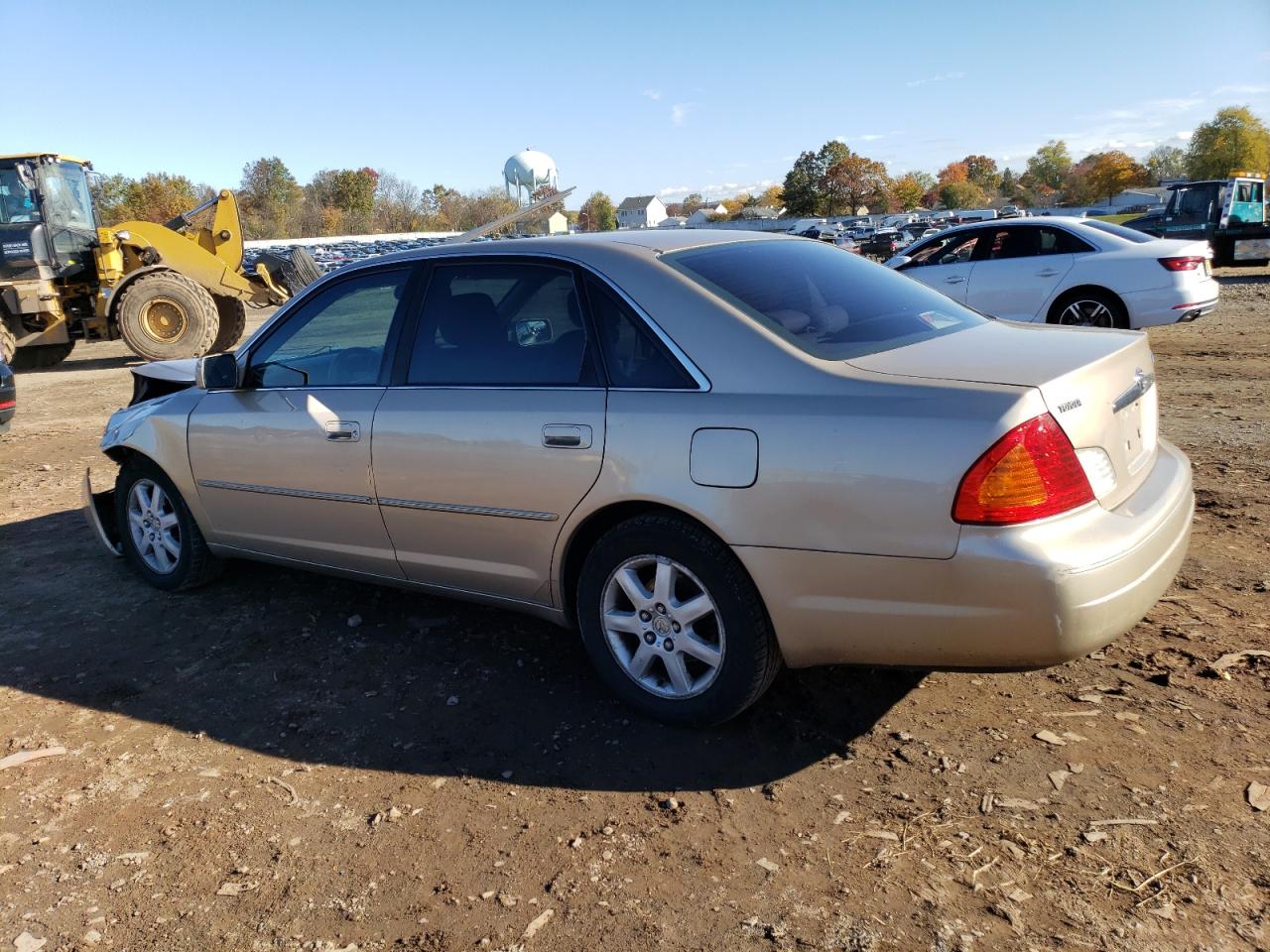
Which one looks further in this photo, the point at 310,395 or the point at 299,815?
the point at 310,395

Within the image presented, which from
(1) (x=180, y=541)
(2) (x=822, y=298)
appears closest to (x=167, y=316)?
(1) (x=180, y=541)

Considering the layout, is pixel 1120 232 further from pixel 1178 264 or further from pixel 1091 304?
pixel 1091 304

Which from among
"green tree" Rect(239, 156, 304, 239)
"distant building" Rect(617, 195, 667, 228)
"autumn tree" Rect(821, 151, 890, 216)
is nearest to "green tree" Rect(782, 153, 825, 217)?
"autumn tree" Rect(821, 151, 890, 216)

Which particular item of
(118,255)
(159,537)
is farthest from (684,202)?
(159,537)

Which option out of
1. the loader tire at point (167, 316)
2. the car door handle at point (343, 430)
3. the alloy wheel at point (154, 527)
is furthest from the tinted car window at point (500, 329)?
the loader tire at point (167, 316)

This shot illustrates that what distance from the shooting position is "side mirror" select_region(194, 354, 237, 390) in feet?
14.3

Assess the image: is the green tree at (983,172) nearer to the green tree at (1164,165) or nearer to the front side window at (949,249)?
the green tree at (1164,165)

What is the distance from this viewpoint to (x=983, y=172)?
466 feet

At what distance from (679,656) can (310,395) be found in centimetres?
198

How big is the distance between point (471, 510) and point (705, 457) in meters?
1.02

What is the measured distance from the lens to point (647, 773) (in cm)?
307

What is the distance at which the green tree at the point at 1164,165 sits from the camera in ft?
362

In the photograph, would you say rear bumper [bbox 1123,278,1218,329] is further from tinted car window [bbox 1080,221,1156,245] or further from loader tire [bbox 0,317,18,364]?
loader tire [bbox 0,317,18,364]

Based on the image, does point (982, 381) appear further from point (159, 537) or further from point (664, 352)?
point (159, 537)
